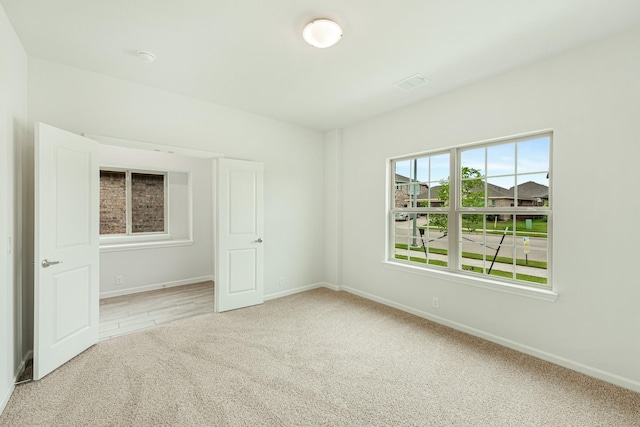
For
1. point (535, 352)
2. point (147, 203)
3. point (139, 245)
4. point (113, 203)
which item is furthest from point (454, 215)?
point (113, 203)

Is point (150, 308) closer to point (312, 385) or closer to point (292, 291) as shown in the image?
point (292, 291)

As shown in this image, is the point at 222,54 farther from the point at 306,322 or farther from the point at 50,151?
the point at 306,322

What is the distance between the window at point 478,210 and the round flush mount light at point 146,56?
3081 mm

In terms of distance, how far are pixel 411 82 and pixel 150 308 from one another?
4.40 m

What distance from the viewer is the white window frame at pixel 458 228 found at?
9.00 ft

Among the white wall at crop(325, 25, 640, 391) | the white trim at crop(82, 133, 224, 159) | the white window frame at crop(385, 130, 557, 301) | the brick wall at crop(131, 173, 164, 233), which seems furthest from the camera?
the brick wall at crop(131, 173, 164, 233)

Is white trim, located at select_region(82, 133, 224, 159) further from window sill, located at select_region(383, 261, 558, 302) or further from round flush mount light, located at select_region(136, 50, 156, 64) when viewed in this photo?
window sill, located at select_region(383, 261, 558, 302)

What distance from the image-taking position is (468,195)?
3.39 metres

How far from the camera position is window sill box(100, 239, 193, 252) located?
14.9 ft

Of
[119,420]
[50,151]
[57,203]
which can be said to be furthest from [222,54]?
[119,420]

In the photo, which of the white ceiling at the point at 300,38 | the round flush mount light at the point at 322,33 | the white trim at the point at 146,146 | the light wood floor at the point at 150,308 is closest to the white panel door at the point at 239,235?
the white trim at the point at 146,146

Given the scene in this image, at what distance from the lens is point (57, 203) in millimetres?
2490

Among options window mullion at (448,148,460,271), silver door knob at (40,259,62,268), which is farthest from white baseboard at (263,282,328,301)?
silver door knob at (40,259,62,268)

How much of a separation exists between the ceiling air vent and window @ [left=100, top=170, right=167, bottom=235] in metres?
4.39
